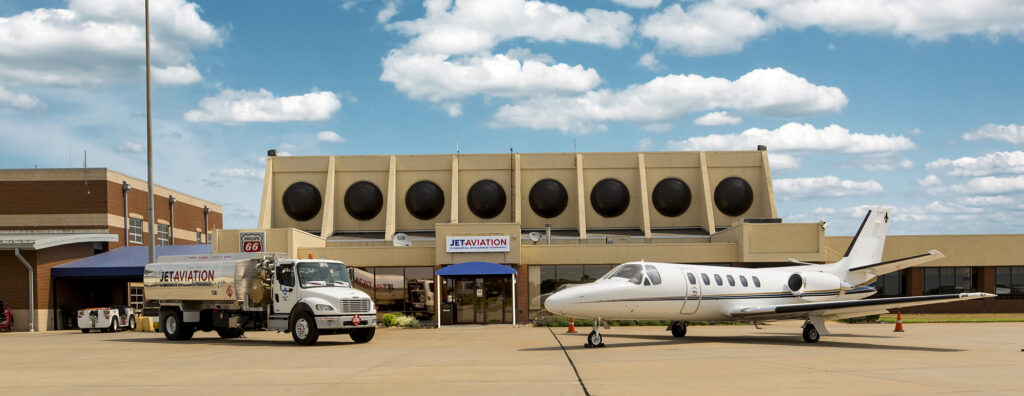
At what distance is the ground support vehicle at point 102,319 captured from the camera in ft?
118

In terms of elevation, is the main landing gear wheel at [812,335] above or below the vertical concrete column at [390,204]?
below

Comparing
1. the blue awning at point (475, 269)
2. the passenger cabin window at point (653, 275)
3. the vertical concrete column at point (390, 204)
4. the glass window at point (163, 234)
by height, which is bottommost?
the blue awning at point (475, 269)

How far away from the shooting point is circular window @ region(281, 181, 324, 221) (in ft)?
158

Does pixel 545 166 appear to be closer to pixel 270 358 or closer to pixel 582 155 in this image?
pixel 582 155

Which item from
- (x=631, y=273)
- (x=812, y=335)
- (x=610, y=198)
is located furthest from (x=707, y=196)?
(x=631, y=273)

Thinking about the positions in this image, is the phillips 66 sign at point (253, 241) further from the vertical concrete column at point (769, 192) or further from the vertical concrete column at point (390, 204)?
the vertical concrete column at point (769, 192)

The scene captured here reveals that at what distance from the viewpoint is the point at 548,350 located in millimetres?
20516

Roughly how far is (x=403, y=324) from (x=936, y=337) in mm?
19815

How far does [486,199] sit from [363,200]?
6633 mm

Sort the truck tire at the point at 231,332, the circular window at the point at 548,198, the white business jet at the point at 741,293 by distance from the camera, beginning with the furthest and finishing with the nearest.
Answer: the circular window at the point at 548,198
the truck tire at the point at 231,332
the white business jet at the point at 741,293

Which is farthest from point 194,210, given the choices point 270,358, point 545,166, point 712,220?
point 270,358

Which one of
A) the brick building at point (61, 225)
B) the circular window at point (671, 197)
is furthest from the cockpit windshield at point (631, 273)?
the brick building at point (61, 225)

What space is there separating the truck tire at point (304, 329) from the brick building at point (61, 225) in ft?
66.0

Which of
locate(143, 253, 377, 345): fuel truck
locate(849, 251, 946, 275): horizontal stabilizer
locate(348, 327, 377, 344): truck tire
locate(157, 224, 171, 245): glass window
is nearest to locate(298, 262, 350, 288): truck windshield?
locate(143, 253, 377, 345): fuel truck
